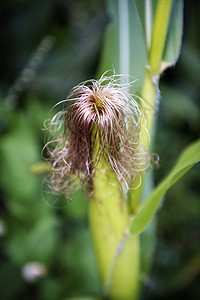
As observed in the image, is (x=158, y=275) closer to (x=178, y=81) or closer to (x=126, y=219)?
(x=126, y=219)

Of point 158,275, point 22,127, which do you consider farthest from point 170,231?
point 22,127

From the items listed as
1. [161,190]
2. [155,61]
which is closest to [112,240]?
[161,190]

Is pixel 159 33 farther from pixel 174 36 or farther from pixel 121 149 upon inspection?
pixel 121 149

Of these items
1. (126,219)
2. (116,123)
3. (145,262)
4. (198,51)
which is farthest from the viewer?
(198,51)

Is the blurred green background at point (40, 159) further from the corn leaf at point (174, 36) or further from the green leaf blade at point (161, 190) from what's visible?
the corn leaf at point (174, 36)

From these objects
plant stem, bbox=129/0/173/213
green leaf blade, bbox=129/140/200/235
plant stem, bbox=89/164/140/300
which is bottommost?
plant stem, bbox=89/164/140/300

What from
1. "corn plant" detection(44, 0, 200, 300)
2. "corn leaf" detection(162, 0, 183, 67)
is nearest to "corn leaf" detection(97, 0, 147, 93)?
"corn plant" detection(44, 0, 200, 300)

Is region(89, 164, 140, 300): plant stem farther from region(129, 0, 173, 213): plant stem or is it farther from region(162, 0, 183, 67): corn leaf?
region(162, 0, 183, 67): corn leaf

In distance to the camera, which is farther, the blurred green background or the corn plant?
the blurred green background
